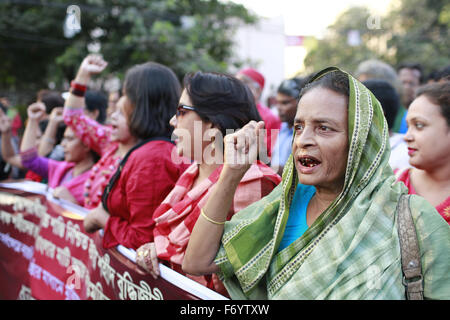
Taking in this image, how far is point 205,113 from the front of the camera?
2430 millimetres

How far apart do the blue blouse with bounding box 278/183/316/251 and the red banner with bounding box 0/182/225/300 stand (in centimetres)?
39

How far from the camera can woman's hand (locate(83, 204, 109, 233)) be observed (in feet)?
9.94

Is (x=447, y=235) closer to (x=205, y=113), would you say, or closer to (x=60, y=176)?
(x=205, y=113)

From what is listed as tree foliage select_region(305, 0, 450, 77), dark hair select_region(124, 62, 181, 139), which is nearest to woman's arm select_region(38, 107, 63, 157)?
dark hair select_region(124, 62, 181, 139)

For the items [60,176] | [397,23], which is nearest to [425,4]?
[397,23]

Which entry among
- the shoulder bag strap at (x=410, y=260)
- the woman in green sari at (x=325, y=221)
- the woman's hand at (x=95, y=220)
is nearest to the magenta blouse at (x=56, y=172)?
the woman's hand at (x=95, y=220)

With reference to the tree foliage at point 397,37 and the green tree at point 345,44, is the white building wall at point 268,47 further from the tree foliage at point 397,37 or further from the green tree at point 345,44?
the tree foliage at point 397,37

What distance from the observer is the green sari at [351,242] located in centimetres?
149

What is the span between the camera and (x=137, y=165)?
9.23ft

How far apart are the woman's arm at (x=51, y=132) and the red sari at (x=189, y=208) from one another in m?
2.99

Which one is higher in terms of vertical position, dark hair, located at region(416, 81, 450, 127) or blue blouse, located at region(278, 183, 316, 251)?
dark hair, located at region(416, 81, 450, 127)

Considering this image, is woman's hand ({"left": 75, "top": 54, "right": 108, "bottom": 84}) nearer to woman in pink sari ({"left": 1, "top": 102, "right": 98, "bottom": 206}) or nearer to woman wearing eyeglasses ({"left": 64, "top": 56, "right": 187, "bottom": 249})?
woman in pink sari ({"left": 1, "top": 102, "right": 98, "bottom": 206})

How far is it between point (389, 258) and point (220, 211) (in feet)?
2.27

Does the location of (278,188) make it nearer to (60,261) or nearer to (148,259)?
(148,259)
